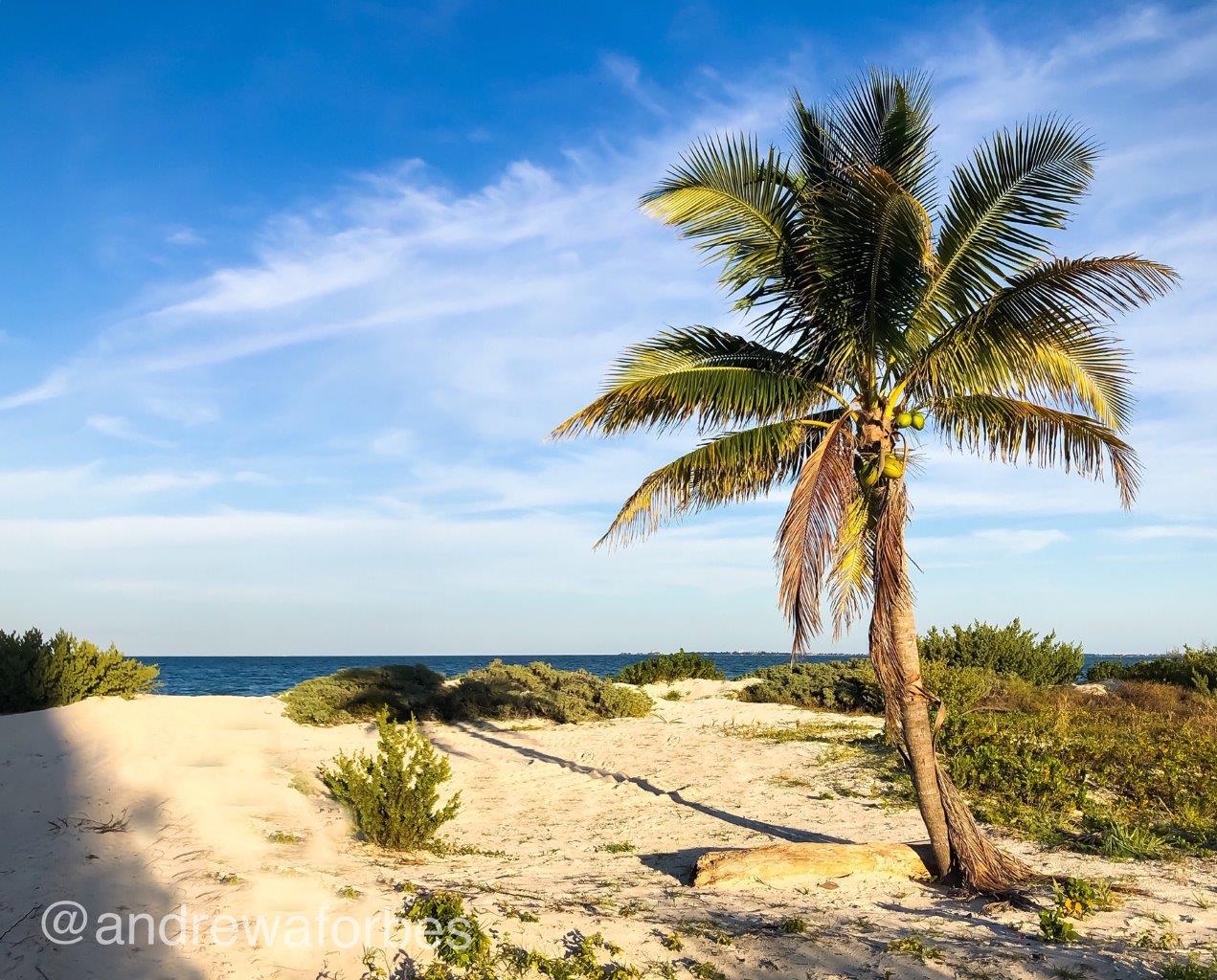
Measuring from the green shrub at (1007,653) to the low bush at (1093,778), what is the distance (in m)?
7.86

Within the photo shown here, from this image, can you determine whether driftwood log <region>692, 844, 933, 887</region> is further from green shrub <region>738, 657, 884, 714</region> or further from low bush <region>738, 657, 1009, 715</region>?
green shrub <region>738, 657, 884, 714</region>

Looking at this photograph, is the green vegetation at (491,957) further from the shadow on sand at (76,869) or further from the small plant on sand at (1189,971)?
the small plant on sand at (1189,971)

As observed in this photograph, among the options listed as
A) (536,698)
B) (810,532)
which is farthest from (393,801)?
(536,698)

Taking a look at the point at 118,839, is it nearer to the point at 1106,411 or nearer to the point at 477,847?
the point at 477,847

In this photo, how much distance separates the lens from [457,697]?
18125 mm

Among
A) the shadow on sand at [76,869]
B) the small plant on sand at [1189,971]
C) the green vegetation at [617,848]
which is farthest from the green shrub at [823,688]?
the shadow on sand at [76,869]

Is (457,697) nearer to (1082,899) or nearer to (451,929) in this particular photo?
(451,929)

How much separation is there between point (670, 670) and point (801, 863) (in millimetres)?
18642

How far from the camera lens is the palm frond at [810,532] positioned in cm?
731

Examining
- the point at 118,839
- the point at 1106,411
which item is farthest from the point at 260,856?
the point at 1106,411

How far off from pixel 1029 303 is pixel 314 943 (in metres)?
7.07

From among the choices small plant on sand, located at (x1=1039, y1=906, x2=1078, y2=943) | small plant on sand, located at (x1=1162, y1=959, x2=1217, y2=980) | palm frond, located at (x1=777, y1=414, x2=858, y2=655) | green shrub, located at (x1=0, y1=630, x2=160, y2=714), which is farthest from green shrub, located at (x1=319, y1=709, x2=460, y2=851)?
green shrub, located at (x1=0, y1=630, x2=160, y2=714)

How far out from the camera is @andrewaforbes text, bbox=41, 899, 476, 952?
5.30 m

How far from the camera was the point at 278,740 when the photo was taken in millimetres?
14250
